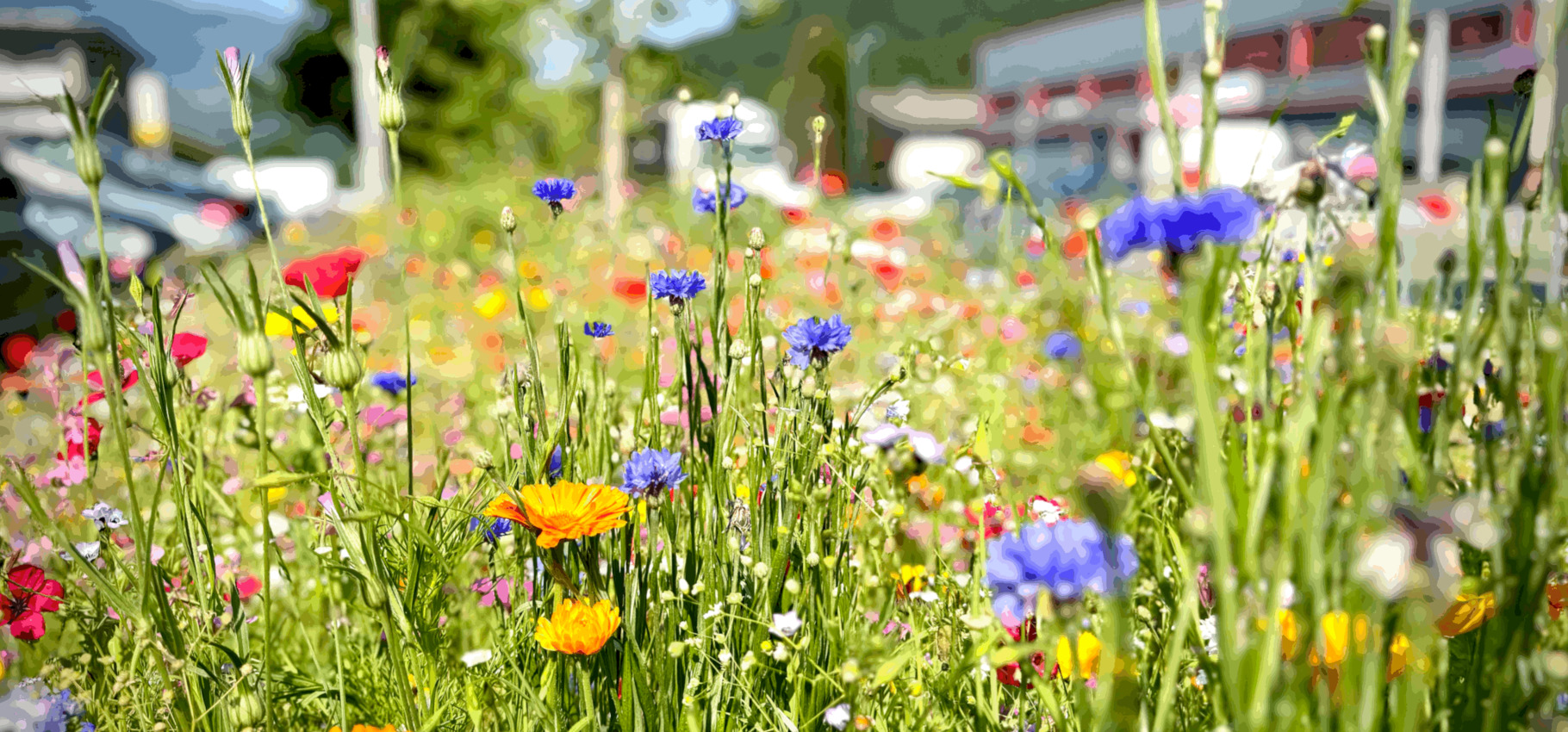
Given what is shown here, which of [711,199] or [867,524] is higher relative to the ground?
[711,199]

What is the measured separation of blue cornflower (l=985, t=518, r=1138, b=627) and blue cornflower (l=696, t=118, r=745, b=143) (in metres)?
0.67

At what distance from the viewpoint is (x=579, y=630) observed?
0.88m

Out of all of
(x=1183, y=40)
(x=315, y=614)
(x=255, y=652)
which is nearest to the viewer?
(x=255, y=652)

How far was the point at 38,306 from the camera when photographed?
3.93m

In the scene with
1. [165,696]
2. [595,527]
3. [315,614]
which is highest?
[595,527]

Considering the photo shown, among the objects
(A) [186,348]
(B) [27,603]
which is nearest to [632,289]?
(A) [186,348]

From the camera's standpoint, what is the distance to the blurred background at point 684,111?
5.27 m

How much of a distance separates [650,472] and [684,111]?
7.84 ft

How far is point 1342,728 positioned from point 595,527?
59cm

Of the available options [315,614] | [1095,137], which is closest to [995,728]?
[315,614]

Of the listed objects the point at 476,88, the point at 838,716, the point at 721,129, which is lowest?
the point at 838,716

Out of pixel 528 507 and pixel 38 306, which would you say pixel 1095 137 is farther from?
pixel 528 507

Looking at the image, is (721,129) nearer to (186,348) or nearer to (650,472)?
(650,472)

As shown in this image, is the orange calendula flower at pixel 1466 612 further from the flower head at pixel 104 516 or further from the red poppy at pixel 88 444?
the flower head at pixel 104 516
